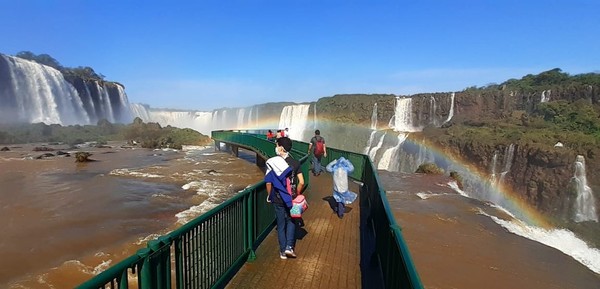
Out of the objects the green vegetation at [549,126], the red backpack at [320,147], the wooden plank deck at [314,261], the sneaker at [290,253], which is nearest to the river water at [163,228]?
the wooden plank deck at [314,261]

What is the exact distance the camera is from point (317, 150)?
13078 millimetres

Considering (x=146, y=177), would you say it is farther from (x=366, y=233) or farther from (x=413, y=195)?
(x=366, y=233)

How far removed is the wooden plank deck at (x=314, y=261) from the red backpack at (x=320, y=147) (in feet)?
15.6

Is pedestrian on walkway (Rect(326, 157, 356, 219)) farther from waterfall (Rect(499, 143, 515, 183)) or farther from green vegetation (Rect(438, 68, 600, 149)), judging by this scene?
waterfall (Rect(499, 143, 515, 183))

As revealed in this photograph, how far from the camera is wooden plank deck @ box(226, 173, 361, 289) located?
4.79 meters

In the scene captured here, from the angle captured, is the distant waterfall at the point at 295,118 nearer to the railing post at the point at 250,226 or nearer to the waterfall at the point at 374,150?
the waterfall at the point at 374,150

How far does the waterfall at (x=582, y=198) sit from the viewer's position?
23891 mm

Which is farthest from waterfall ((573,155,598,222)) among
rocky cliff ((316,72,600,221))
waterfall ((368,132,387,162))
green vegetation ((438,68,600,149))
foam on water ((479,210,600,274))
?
waterfall ((368,132,387,162))

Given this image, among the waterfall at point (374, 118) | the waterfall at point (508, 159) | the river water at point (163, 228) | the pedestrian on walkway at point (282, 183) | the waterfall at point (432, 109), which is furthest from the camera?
the waterfall at point (374, 118)

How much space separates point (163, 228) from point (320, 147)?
5.60 m


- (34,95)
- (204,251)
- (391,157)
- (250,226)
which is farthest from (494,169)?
(34,95)

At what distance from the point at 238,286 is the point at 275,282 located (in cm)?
47

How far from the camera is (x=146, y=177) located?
816 inches

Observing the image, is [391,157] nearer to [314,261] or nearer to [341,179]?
[341,179]
